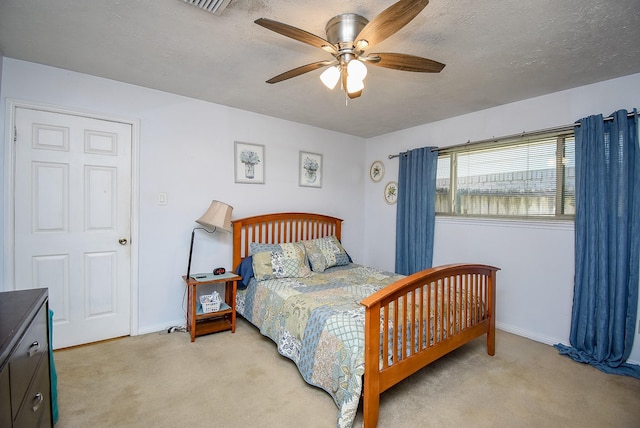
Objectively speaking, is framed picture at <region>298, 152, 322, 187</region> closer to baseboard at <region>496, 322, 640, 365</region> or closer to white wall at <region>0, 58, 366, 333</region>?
white wall at <region>0, 58, 366, 333</region>

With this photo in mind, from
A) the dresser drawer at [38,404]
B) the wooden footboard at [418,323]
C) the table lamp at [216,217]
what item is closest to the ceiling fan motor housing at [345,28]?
the wooden footboard at [418,323]

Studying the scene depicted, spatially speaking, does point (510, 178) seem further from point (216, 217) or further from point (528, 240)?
point (216, 217)

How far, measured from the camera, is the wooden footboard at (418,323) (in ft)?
5.35

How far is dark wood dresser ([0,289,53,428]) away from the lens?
2.89ft

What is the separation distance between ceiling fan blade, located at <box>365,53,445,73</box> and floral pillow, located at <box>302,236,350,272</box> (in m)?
2.16

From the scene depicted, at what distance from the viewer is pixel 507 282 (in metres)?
3.10

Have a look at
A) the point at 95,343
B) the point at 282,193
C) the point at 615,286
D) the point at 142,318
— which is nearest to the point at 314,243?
the point at 282,193

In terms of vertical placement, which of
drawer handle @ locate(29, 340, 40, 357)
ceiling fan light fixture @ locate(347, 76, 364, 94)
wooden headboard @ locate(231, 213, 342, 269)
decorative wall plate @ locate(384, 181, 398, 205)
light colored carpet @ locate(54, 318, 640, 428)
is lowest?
light colored carpet @ locate(54, 318, 640, 428)

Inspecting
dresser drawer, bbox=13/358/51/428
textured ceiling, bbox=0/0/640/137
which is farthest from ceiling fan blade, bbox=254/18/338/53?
dresser drawer, bbox=13/358/51/428

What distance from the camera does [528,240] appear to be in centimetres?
294

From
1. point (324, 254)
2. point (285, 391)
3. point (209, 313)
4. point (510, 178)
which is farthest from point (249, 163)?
point (510, 178)

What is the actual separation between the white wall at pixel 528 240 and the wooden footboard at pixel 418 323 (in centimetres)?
70

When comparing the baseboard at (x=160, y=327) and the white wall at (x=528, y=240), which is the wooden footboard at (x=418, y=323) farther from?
the baseboard at (x=160, y=327)

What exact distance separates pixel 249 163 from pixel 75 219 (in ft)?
5.65
